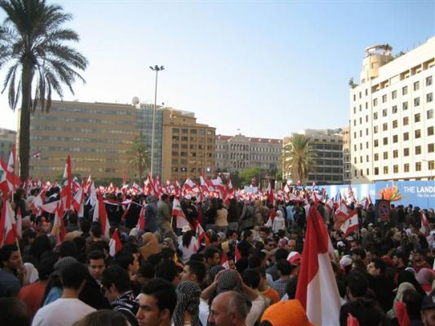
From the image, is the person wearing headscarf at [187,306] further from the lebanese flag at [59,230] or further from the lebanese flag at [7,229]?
the lebanese flag at [59,230]

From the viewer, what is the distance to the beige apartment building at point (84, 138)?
117438 millimetres

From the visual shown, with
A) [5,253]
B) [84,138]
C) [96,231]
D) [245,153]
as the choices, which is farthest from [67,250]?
[245,153]

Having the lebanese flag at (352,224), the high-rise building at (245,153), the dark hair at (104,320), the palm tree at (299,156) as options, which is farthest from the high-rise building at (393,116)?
the high-rise building at (245,153)

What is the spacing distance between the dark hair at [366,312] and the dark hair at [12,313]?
2426mm

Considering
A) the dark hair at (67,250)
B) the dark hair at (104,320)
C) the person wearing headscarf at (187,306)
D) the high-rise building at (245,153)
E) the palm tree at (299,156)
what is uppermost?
the high-rise building at (245,153)

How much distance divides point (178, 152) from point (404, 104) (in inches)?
3021

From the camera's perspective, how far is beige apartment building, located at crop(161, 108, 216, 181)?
437ft

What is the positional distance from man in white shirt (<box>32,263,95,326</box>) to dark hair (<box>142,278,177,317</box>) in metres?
0.54

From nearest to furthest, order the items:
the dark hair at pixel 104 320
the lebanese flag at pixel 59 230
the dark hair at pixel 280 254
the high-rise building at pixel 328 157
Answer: the dark hair at pixel 104 320 < the dark hair at pixel 280 254 < the lebanese flag at pixel 59 230 < the high-rise building at pixel 328 157

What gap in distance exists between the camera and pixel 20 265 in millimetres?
5688

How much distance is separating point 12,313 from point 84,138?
124111 millimetres

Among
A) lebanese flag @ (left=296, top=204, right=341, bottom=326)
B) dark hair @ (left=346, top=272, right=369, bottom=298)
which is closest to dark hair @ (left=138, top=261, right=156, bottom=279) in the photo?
lebanese flag @ (left=296, top=204, right=341, bottom=326)

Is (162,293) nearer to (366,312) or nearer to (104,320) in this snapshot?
(104,320)

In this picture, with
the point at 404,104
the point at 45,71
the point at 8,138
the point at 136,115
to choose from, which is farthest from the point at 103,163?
the point at 45,71
